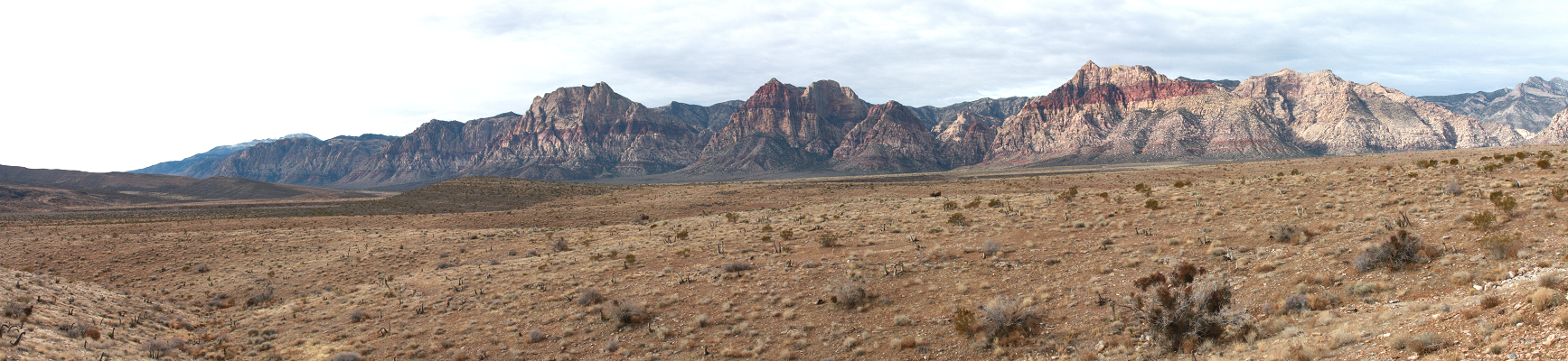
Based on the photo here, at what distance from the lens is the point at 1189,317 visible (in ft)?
35.2

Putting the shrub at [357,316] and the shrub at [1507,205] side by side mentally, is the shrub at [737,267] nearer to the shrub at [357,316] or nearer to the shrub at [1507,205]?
the shrub at [357,316]

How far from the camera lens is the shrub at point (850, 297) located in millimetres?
15461

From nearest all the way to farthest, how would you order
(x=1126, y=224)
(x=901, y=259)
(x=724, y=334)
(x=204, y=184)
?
(x=724, y=334)
(x=901, y=259)
(x=1126, y=224)
(x=204, y=184)

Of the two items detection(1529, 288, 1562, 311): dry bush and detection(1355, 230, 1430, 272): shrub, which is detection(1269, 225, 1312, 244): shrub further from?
detection(1529, 288, 1562, 311): dry bush

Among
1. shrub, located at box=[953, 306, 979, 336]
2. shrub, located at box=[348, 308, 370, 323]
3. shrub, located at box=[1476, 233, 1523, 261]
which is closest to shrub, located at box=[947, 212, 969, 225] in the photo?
shrub, located at box=[953, 306, 979, 336]

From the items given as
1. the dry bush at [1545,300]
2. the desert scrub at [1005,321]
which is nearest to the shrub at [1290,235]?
the dry bush at [1545,300]

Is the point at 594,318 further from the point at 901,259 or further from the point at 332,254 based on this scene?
the point at 332,254

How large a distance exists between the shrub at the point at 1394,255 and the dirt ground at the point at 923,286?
0.13 ft

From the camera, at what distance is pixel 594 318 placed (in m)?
16.7

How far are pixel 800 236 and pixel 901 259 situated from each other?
7.51 metres

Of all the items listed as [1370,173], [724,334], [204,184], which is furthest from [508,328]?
[204,184]

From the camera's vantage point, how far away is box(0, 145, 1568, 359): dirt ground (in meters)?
10.6

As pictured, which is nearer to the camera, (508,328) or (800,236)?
(508,328)

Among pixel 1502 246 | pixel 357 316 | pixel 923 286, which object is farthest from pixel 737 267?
pixel 1502 246
